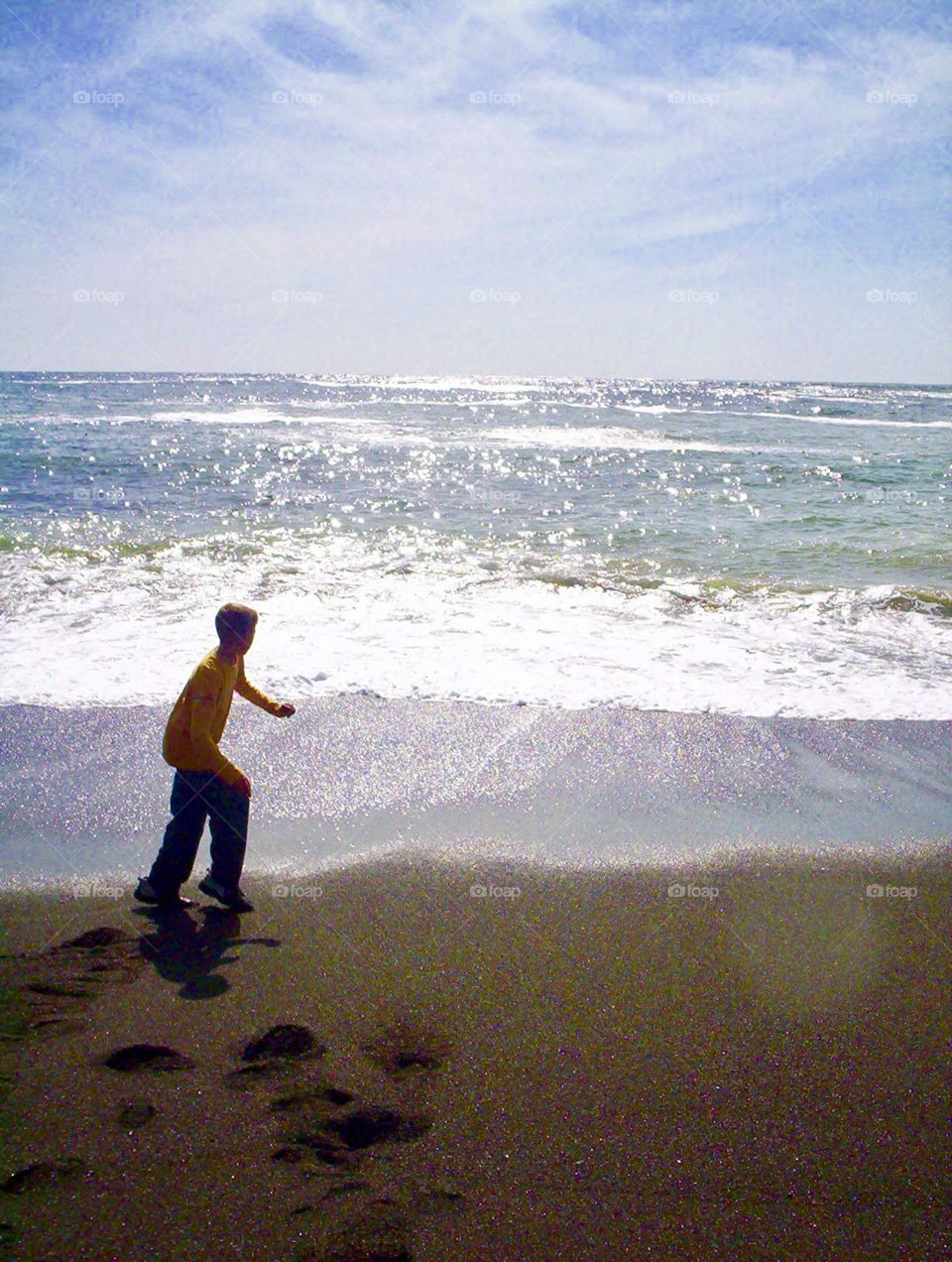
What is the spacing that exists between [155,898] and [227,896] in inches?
13.1

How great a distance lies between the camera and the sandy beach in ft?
8.06

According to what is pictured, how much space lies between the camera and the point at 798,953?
12.4ft

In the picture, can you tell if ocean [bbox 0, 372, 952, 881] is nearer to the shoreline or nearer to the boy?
the shoreline

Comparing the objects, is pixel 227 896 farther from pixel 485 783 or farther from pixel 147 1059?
pixel 485 783

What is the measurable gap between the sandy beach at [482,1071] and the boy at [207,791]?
15 cm

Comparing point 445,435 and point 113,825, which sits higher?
point 445,435

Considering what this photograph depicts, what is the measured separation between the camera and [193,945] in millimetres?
3781

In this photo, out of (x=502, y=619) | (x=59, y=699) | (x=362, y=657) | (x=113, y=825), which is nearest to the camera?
(x=113, y=825)

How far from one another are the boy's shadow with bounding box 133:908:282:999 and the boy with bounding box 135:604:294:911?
0.08 meters

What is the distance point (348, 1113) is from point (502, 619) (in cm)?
728

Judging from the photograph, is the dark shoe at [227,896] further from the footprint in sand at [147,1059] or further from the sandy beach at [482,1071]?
the footprint in sand at [147,1059]

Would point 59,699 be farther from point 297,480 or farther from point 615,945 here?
point 297,480

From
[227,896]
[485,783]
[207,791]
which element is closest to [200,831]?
[207,791]

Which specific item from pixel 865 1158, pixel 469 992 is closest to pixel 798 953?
pixel 865 1158
